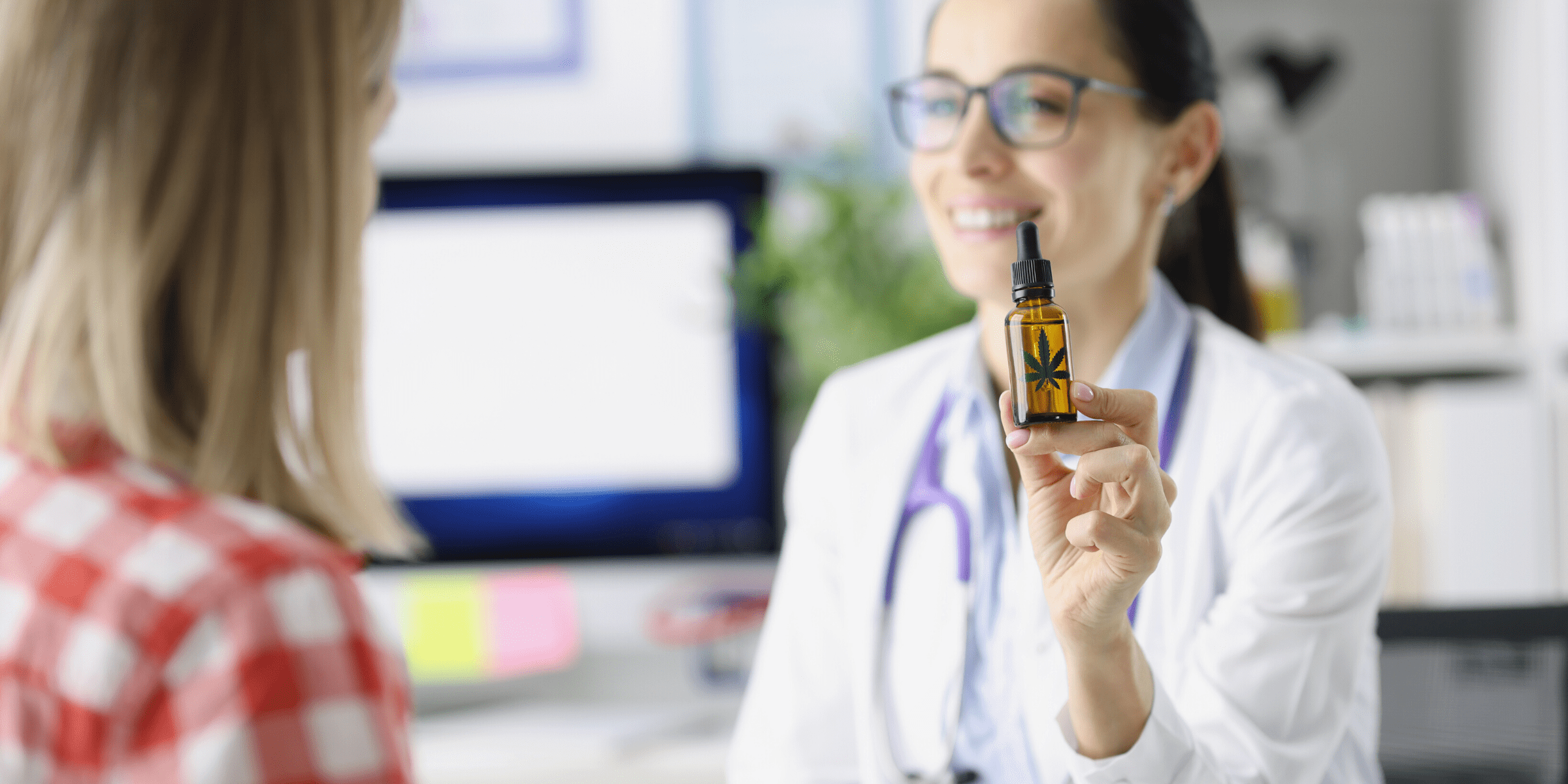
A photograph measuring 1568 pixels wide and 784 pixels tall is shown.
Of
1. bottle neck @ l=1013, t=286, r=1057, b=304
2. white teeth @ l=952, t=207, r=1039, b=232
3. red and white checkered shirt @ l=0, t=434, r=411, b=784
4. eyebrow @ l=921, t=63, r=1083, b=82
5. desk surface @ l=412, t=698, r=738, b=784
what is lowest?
desk surface @ l=412, t=698, r=738, b=784

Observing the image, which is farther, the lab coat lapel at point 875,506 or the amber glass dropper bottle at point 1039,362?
the lab coat lapel at point 875,506

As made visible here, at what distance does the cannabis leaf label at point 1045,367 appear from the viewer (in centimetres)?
62

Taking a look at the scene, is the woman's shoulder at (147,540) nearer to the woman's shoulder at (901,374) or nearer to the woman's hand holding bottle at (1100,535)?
the woman's hand holding bottle at (1100,535)

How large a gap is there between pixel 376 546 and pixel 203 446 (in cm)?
14

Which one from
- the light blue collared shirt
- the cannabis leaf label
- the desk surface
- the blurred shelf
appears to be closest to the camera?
the cannabis leaf label

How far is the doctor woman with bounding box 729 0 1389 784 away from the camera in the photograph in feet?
2.62

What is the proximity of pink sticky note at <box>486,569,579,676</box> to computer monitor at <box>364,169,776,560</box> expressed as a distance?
56mm

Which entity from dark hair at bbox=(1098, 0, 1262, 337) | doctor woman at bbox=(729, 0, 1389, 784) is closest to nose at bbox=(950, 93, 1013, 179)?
doctor woman at bbox=(729, 0, 1389, 784)

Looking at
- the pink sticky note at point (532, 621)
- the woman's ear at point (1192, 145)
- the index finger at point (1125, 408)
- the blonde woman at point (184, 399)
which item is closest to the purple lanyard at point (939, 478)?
the woman's ear at point (1192, 145)

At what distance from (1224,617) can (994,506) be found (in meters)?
0.21

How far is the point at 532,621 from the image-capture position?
7.12 feet

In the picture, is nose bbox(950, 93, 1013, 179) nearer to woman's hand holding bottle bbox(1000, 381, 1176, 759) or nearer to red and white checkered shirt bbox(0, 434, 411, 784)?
woman's hand holding bottle bbox(1000, 381, 1176, 759)

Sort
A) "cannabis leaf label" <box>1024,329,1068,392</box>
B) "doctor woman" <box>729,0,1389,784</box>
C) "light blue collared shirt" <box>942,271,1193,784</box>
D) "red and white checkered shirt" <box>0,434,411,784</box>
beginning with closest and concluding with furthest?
"red and white checkered shirt" <box>0,434,411,784</box> → "cannabis leaf label" <box>1024,329,1068,392</box> → "doctor woman" <box>729,0,1389,784</box> → "light blue collared shirt" <box>942,271,1193,784</box>

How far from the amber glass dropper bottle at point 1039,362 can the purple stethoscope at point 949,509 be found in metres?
0.25
